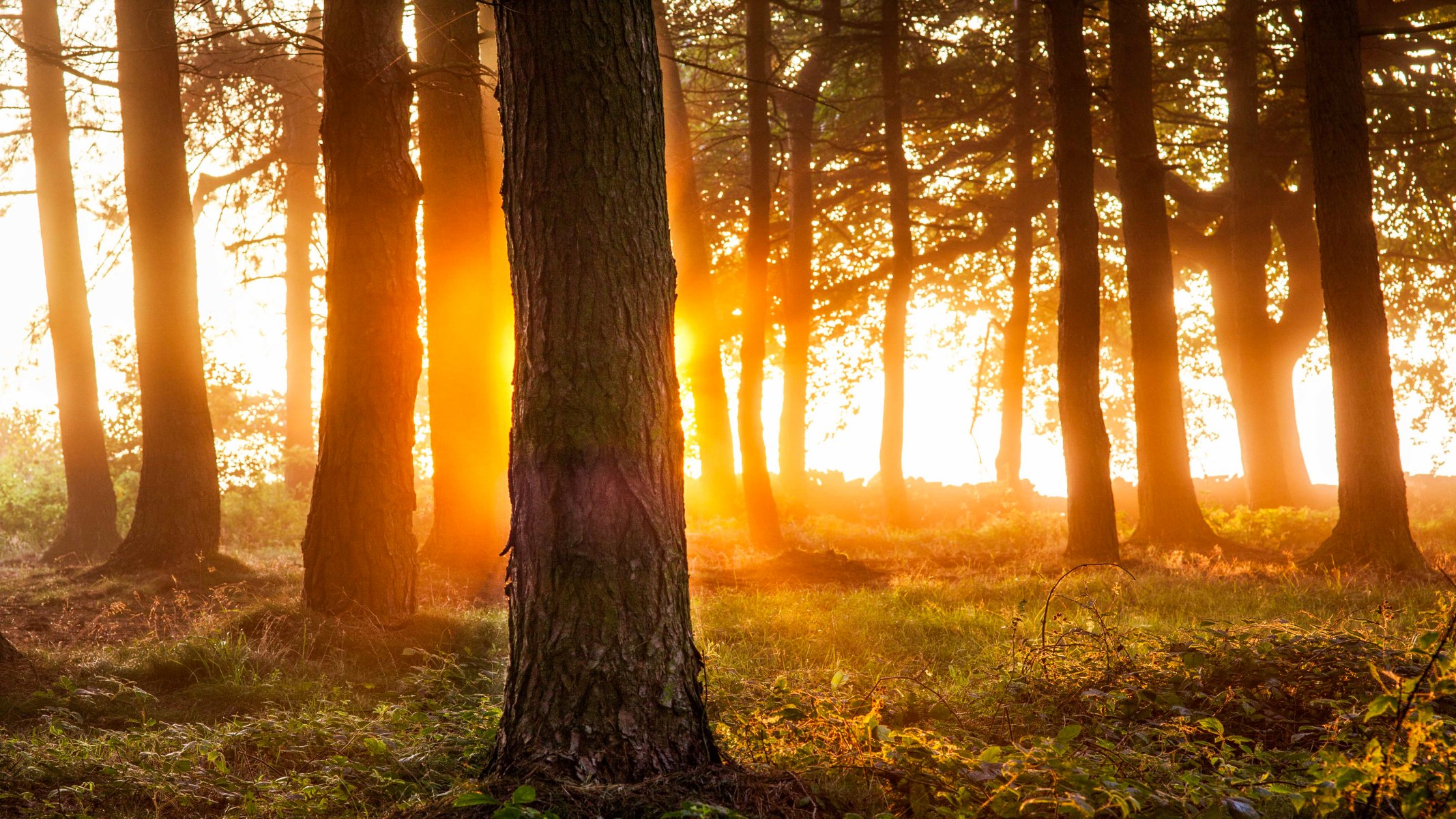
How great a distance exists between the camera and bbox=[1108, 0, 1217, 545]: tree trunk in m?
12.9

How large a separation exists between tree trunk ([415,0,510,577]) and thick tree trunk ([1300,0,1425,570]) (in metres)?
9.15

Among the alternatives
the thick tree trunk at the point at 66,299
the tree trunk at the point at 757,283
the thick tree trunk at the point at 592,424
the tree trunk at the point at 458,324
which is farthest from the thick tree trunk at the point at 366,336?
the thick tree trunk at the point at 66,299

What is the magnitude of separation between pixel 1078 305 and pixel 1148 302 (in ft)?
8.98

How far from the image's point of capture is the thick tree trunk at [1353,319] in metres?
9.54

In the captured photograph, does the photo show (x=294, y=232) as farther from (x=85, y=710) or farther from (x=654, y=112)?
(x=654, y=112)

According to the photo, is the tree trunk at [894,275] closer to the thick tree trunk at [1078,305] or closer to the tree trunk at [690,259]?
the tree trunk at [690,259]

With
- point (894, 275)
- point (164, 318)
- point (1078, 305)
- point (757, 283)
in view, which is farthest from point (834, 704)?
point (894, 275)

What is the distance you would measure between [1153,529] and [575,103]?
1165 cm

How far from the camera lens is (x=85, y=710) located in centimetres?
511

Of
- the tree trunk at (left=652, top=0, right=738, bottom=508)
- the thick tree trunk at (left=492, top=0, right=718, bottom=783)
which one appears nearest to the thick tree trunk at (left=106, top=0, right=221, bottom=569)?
the tree trunk at (left=652, top=0, right=738, bottom=508)

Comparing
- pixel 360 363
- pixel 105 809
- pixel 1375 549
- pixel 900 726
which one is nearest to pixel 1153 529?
pixel 1375 549

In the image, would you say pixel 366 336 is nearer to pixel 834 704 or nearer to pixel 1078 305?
pixel 834 704

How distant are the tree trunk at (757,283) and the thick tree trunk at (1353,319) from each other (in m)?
7.14

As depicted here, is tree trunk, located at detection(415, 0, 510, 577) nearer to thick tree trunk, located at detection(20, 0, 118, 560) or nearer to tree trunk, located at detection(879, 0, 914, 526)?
thick tree trunk, located at detection(20, 0, 118, 560)
